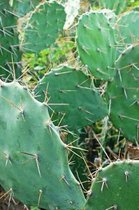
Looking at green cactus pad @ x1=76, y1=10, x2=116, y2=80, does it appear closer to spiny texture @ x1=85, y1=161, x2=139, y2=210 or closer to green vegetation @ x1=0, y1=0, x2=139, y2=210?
green vegetation @ x1=0, y1=0, x2=139, y2=210

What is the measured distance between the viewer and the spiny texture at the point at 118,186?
1.71 metres

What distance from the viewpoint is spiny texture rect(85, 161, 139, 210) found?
1.71 m

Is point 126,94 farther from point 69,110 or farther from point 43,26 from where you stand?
point 43,26

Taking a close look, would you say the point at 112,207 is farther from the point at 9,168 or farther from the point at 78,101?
the point at 78,101

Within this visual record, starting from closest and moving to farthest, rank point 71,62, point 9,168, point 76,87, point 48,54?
1. point 9,168
2. point 76,87
3. point 71,62
4. point 48,54

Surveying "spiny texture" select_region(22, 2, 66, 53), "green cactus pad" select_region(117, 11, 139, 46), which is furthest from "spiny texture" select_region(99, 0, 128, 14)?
"green cactus pad" select_region(117, 11, 139, 46)

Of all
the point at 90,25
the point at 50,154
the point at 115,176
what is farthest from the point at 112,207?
the point at 90,25

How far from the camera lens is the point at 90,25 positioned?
2.59 metres

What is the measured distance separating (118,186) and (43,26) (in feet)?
5.12

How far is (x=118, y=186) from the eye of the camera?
1.72m

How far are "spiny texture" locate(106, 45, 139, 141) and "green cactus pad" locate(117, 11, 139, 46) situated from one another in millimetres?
347

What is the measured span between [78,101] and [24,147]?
0.69 m

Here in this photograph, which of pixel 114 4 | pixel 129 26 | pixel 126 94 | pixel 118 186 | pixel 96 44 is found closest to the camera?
pixel 118 186

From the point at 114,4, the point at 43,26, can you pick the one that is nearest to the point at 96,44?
the point at 43,26
